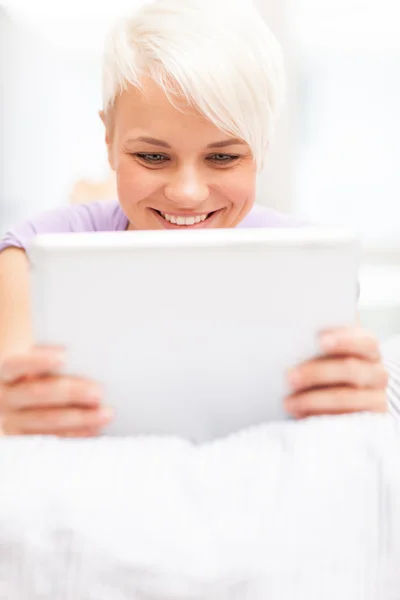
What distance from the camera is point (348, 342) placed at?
1.83 ft

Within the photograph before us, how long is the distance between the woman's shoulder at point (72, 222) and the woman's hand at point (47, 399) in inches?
19.7

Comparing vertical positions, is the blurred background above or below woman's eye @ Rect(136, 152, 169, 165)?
above

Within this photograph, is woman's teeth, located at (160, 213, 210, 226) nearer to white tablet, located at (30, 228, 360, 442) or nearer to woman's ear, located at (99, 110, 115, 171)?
woman's ear, located at (99, 110, 115, 171)

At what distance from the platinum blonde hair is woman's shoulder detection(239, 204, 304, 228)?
279 mm

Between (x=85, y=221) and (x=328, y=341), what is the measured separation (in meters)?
0.71

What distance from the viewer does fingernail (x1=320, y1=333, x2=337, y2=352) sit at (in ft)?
1.81

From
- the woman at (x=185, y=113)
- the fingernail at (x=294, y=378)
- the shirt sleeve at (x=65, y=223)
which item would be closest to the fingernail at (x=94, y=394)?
the fingernail at (x=294, y=378)

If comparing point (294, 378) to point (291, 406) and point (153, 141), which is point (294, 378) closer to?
point (291, 406)

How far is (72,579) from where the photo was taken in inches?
17.2

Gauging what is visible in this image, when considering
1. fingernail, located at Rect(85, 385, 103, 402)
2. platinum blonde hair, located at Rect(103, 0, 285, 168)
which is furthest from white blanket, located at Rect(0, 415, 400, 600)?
platinum blonde hair, located at Rect(103, 0, 285, 168)

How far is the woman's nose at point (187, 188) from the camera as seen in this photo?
84 centimetres

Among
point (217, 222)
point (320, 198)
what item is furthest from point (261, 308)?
point (320, 198)

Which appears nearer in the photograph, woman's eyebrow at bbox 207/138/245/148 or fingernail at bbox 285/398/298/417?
fingernail at bbox 285/398/298/417

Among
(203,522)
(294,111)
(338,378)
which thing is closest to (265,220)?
(338,378)
